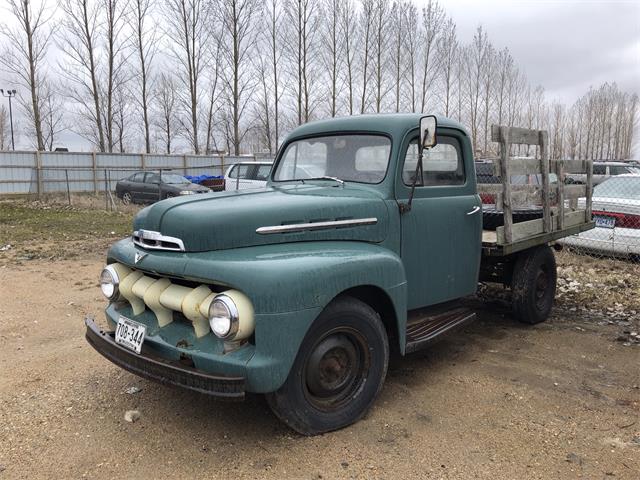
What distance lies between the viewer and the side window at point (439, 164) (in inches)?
150

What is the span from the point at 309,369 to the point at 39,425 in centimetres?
178

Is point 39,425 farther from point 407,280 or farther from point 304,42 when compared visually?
point 304,42

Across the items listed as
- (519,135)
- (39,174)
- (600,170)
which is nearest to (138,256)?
(519,135)

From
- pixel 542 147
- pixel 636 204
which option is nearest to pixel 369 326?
pixel 542 147

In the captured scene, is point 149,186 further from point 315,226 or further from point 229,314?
point 229,314

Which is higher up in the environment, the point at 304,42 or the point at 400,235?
the point at 304,42

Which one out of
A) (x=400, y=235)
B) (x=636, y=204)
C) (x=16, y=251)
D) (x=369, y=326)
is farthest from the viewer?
(x=16, y=251)

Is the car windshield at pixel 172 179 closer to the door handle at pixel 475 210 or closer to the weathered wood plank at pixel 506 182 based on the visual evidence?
the weathered wood plank at pixel 506 182

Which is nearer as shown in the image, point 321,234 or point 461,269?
point 321,234

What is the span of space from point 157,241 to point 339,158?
5.04ft

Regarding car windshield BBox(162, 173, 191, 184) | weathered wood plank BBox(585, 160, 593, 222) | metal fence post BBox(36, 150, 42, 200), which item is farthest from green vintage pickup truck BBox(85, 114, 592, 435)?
metal fence post BBox(36, 150, 42, 200)

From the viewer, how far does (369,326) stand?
3.19 m

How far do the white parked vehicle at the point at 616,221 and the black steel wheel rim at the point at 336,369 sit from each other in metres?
6.20

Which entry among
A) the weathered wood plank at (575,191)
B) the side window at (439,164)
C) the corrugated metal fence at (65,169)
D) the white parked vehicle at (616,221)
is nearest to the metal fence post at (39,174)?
the corrugated metal fence at (65,169)
